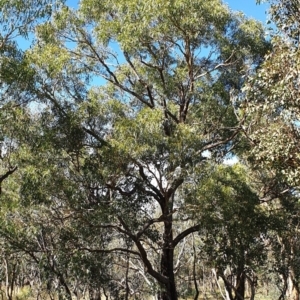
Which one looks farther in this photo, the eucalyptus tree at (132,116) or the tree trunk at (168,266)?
the tree trunk at (168,266)

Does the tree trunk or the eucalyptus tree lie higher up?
the eucalyptus tree

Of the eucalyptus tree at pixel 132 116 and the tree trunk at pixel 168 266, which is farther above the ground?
the eucalyptus tree at pixel 132 116

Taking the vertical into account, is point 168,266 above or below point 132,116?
below

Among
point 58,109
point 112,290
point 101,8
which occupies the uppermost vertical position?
point 101,8

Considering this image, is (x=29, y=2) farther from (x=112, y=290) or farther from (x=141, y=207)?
(x=112, y=290)

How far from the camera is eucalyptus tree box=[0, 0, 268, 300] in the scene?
7555mm

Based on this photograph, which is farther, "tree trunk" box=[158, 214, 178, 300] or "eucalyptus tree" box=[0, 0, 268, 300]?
"tree trunk" box=[158, 214, 178, 300]

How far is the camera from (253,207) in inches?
316

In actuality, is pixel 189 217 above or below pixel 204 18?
below

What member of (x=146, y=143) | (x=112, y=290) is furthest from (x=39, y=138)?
(x=112, y=290)

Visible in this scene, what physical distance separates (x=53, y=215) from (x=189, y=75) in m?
4.00

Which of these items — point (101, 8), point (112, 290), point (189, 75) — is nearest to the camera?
point (101, 8)

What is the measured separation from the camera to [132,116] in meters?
9.34

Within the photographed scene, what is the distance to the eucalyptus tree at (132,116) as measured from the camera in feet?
24.8
